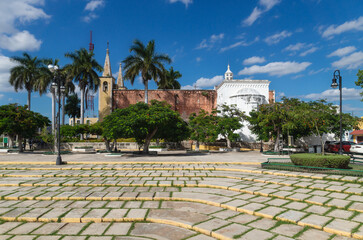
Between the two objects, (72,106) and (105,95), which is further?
(72,106)

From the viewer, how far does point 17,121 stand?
17.1 m

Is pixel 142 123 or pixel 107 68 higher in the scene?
pixel 107 68

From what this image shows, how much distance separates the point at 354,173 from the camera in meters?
7.02

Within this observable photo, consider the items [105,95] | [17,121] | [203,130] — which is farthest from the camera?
[105,95]

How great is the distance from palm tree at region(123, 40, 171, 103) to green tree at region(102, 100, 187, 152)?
10.3 meters

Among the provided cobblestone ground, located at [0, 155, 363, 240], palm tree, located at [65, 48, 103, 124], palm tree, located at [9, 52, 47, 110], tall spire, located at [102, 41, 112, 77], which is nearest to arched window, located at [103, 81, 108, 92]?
tall spire, located at [102, 41, 112, 77]

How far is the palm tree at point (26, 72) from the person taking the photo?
27.0 metres

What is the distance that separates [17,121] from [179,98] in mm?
21617

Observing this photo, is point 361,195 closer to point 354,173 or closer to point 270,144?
point 354,173

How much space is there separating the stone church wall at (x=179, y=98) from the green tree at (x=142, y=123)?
19.3 meters

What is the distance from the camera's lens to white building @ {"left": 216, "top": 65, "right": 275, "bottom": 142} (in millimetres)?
26562

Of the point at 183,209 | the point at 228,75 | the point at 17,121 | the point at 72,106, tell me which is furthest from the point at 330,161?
the point at 72,106

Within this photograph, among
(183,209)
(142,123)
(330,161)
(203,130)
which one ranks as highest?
(142,123)

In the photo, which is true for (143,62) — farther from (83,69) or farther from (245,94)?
(245,94)
